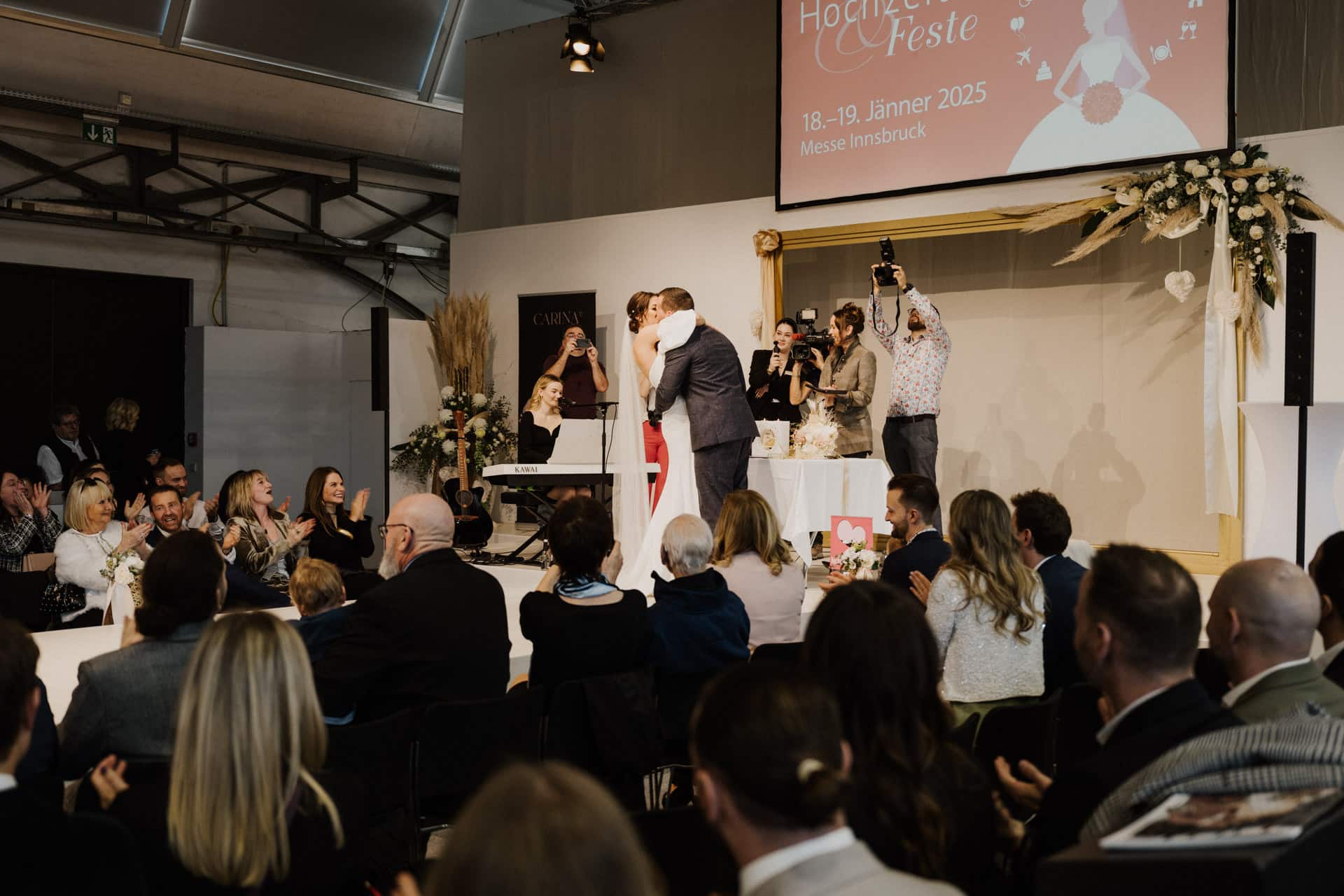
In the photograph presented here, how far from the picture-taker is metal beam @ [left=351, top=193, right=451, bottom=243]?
12.4 metres

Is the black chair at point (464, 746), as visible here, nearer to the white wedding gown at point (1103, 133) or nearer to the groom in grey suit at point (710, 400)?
the groom in grey suit at point (710, 400)

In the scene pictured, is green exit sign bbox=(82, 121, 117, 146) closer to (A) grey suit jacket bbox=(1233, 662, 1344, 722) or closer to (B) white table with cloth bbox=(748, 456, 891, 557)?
(B) white table with cloth bbox=(748, 456, 891, 557)

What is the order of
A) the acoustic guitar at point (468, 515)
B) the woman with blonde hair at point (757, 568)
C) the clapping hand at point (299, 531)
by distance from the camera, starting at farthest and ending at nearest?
the acoustic guitar at point (468, 515), the clapping hand at point (299, 531), the woman with blonde hair at point (757, 568)

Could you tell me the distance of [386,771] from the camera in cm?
263

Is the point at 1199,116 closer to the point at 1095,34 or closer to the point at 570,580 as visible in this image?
the point at 1095,34

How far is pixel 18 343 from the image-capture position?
417 inches

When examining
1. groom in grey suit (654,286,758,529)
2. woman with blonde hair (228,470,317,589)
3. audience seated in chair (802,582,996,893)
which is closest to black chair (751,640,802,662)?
audience seated in chair (802,582,996,893)

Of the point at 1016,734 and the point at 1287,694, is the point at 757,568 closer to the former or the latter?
the point at 1016,734

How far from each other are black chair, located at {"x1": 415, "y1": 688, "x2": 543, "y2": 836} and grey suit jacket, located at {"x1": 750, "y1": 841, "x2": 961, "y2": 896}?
4.92 feet

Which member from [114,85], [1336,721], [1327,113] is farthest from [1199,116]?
[114,85]

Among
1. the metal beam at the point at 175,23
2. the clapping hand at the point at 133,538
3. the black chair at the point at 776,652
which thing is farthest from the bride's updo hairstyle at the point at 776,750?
the metal beam at the point at 175,23

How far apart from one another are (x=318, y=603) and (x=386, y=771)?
0.88 metres

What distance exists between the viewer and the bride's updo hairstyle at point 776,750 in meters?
1.26

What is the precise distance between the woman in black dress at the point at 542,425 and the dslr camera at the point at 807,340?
6.06 ft
